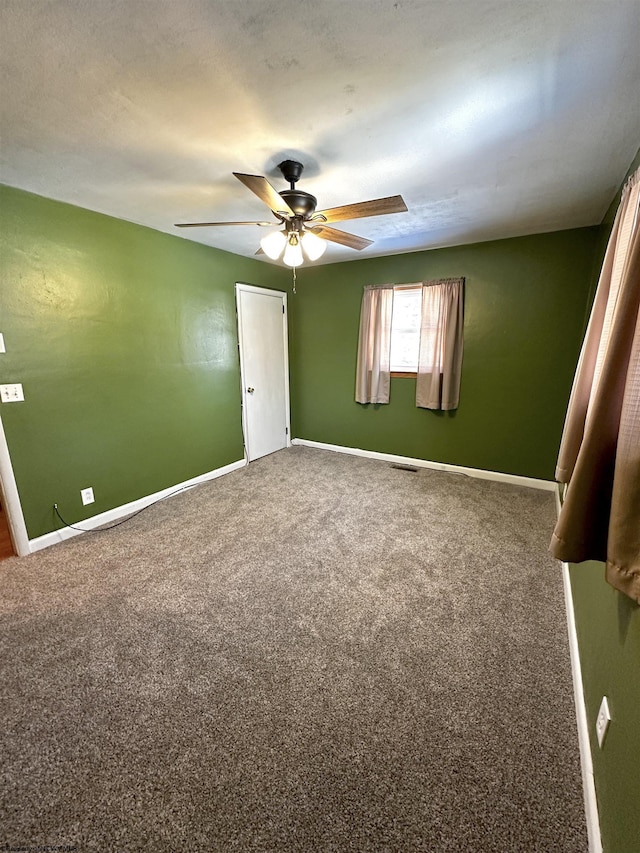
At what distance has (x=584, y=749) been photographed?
3.98 feet

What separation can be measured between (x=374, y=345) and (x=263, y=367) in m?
1.43

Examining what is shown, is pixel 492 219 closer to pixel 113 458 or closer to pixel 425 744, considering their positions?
pixel 425 744

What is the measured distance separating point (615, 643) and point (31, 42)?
8.90 ft

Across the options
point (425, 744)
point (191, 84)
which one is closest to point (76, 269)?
point (191, 84)

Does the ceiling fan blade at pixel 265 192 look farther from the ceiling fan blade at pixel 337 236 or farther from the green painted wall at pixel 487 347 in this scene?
the green painted wall at pixel 487 347

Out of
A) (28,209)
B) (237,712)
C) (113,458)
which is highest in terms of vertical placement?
(28,209)

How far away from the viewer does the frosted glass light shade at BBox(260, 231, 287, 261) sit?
1.99 metres

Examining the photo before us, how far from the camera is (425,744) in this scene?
4.15ft

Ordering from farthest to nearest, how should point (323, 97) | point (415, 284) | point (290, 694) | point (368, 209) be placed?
point (415, 284), point (368, 209), point (290, 694), point (323, 97)

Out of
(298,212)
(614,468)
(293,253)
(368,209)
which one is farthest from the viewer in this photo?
(293,253)

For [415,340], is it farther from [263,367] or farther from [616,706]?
[616,706]

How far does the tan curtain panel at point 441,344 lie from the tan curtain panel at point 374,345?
0.42m

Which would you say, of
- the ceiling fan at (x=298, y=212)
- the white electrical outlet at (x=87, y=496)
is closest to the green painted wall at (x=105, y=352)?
the white electrical outlet at (x=87, y=496)

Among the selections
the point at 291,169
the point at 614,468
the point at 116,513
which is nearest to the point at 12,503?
the point at 116,513
